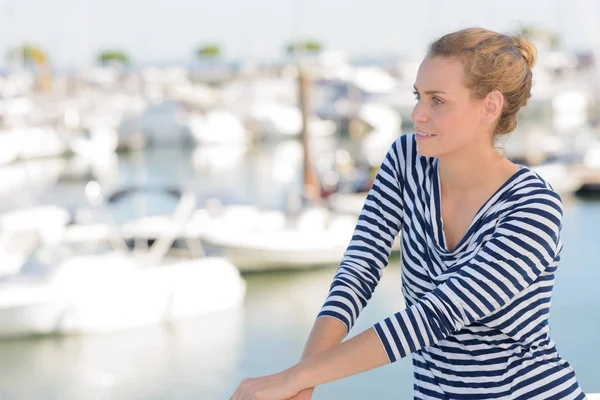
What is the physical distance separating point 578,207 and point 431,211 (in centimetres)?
1653

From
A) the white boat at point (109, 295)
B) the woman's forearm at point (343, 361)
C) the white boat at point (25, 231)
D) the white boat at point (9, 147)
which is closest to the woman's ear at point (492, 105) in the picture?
the woman's forearm at point (343, 361)

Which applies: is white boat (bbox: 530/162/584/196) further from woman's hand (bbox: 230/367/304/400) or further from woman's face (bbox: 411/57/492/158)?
woman's hand (bbox: 230/367/304/400)

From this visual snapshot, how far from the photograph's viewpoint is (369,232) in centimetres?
134

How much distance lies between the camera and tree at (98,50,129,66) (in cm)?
6675

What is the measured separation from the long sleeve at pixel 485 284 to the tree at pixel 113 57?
67.2 metres

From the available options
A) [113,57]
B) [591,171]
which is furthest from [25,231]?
[113,57]

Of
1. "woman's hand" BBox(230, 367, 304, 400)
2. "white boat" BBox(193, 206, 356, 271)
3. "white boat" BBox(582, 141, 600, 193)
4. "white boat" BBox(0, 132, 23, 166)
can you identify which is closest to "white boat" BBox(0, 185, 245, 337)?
"white boat" BBox(193, 206, 356, 271)

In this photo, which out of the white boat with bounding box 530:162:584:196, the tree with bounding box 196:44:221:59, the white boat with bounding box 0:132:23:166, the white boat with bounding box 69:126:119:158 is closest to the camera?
the white boat with bounding box 530:162:584:196

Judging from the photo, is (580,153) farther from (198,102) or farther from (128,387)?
(198,102)

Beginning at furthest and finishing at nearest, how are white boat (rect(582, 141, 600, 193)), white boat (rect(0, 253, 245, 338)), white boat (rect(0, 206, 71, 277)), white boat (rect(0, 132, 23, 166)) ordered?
white boat (rect(0, 132, 23, 166)), white boat (rect(582, 141, 600, 193)), white boat (rect(0, 206, 71, 277)), white boat (rect(0, 253, 245, 338))

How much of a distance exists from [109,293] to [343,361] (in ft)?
28.3

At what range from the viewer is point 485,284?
3.88ft

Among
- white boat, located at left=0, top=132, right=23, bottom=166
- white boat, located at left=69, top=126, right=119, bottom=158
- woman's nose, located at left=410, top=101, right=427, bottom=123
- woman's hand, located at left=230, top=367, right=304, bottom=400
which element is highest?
woman's nose, located at left=410, top=101, right=427, bottom=123

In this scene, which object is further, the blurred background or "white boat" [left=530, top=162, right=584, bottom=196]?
"white boat" [left=530, top=162, right=584, bottom=196]
